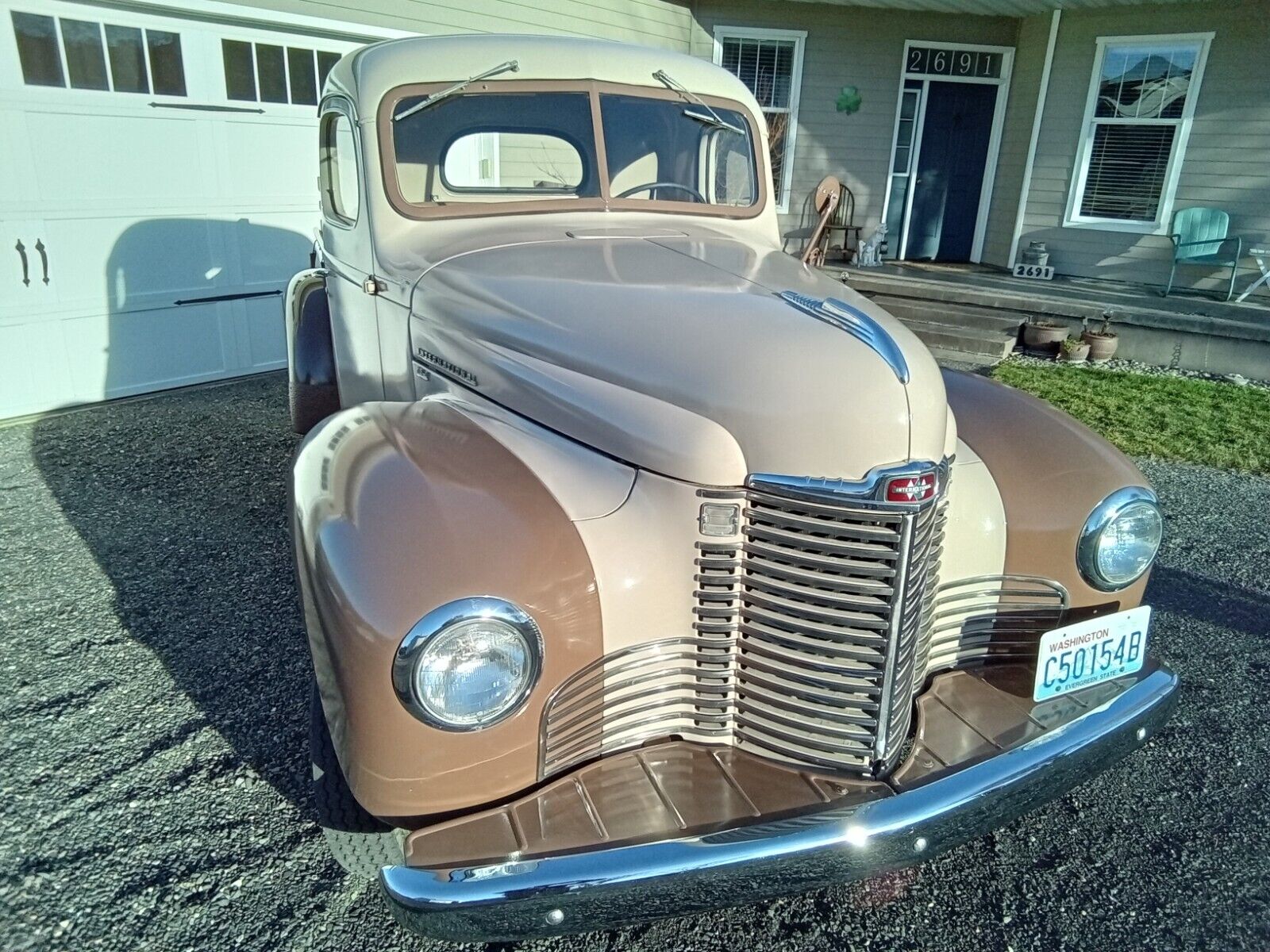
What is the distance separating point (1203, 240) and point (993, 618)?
8854 mm

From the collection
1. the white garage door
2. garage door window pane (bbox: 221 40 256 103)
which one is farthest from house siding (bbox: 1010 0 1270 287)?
garage door window pane (bbox: 221 40 256 103)

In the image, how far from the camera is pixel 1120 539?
2350mm

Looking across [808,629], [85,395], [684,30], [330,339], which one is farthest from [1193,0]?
[85,395]

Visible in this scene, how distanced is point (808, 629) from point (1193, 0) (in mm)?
10179

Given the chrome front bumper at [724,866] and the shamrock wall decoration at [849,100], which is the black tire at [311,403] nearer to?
the chrome front bumper at [724,866]

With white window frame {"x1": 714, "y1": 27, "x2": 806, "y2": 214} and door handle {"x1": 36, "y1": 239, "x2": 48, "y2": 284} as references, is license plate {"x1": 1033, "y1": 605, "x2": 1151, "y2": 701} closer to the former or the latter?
door handle {"x1": 36, "y1": 239, "x2": 48, "y2": 284}

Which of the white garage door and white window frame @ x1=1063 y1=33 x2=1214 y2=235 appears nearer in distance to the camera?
the white garage door

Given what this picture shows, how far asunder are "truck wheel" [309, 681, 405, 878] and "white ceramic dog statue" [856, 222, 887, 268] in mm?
9736

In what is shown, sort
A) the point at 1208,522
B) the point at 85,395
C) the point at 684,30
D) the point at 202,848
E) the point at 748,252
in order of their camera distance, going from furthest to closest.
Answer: the point at 684,30
the point at 85,395
the point at 1208,522
the point at 748,252
the point at 202,848

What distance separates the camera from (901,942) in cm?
218

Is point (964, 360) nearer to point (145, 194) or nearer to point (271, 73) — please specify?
point (271, 73)

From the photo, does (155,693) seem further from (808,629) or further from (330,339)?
(808,629)

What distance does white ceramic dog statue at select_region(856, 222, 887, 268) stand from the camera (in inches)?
416

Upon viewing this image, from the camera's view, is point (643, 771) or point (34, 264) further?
point (34, 264)
